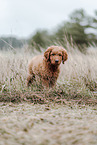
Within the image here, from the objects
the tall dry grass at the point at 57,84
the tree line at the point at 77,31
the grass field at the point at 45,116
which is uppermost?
the tree line at the point at 77,31

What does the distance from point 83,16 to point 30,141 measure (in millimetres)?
19125

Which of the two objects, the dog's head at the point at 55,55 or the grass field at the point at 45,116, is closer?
the grass field at the point at 45,116

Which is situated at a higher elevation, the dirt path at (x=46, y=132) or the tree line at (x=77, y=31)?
the tree line at (x=77, y=31)

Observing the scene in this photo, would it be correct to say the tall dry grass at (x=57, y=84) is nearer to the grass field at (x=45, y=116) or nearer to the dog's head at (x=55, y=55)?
the grass field at (x=45, y=116)

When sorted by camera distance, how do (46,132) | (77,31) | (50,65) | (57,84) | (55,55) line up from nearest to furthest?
(46,132)
(57,84)
(55,55)
(50,65)
(77,31)

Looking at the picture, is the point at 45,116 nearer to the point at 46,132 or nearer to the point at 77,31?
the point at 46,132

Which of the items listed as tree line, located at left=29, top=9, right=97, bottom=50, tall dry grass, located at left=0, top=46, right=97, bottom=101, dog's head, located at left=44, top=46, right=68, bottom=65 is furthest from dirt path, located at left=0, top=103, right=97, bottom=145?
tree line, located at left=29, top=9, right=97, bottom=50

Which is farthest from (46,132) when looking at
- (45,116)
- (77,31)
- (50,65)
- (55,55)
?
(77,31)

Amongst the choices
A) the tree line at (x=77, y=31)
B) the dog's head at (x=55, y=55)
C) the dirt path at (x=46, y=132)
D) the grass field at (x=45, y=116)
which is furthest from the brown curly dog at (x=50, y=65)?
the tree line at (x=77, y=31)

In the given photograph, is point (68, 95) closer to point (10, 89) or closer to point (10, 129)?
point (10, 89)

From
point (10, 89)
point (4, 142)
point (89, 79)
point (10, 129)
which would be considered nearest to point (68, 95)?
point (10, 89)

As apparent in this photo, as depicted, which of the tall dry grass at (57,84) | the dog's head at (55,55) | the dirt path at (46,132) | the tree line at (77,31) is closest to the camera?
the dirt path at (46,132)

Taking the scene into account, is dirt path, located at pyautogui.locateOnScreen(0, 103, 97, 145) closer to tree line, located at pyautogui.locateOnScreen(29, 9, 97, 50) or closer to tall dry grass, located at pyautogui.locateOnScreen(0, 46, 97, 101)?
tall dry grass, located at pyautogui.locateOnScreen(0, 46, 97, 101)

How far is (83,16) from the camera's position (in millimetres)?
18891
